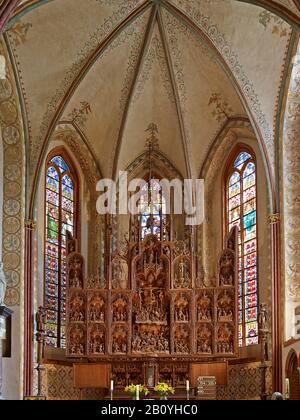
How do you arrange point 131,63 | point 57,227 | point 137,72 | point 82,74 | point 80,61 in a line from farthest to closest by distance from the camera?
point 57,227 → point 137,72 → point 131,63 → point 82,74 → point 80,61

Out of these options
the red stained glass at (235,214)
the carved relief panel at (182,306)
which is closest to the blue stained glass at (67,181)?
the red stained glass at (235,214)

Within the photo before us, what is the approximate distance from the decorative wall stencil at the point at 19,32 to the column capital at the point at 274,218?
7.14 metres

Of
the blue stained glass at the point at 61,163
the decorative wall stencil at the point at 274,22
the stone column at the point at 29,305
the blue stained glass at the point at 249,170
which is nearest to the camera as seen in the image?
the decorative wall stencil at the point at 274,22

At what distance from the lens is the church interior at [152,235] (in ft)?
54.4

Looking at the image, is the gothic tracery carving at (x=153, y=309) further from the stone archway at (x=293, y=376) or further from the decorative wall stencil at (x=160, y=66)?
the decorative wall stencil at (x=160, y=66)

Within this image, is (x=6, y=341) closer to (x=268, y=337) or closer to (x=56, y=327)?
(x=56, y=327)

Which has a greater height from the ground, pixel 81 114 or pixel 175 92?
pixel 175 92

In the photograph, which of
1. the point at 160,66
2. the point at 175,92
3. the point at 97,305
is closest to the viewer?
the point at 97,305

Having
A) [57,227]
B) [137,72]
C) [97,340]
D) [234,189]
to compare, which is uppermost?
[137,72]

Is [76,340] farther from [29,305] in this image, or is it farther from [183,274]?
[183,274]

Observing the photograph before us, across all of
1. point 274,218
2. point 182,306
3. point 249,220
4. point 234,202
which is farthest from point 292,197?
point 182,306

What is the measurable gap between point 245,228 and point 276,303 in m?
3.02

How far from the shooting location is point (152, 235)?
1733 cm

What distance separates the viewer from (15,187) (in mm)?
17906
